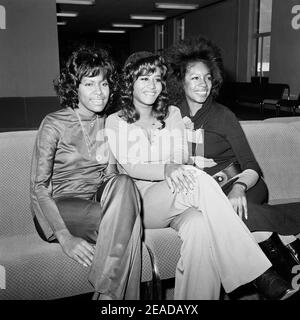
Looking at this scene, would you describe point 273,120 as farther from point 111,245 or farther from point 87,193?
point 111,245

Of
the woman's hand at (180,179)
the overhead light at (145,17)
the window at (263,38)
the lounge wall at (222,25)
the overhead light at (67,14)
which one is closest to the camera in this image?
the woman's hand at (180,179)

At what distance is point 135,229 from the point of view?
1.47 metres

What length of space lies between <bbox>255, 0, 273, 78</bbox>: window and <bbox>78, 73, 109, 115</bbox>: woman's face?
10492 mm

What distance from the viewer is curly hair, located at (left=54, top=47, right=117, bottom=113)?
68.4 inches

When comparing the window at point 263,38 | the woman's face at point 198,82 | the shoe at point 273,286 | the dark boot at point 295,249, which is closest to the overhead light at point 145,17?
the window at point 263,38

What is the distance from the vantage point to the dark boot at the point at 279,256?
1.64 meters

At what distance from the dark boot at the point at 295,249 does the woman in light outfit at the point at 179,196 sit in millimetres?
259

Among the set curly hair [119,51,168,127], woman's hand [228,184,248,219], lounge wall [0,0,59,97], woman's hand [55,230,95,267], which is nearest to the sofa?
woman's hand [55,230,95,267]

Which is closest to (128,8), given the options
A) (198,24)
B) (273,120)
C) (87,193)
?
(198,24)

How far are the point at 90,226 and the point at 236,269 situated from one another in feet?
2.01

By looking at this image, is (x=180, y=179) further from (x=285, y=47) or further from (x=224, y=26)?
(x=224, y=26)

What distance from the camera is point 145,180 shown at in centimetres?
189

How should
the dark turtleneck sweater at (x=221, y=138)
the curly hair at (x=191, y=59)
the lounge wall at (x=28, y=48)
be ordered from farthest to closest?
the lounge wall at (x=28, y=48), the curly hair at (x=191, y=59), the dark turtleneck sweater at (x=221, y=138)

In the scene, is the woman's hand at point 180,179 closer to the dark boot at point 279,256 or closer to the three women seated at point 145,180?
the three women seated at point 145,180
